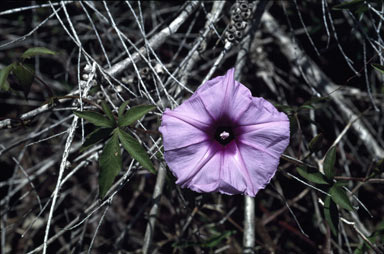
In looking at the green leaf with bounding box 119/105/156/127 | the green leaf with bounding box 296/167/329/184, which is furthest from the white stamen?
the green leaf with bounding box 296/167/329/184

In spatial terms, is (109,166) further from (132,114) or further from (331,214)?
(331,214)

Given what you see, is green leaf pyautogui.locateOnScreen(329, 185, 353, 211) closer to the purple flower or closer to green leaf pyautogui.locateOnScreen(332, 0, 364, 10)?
the purple flower

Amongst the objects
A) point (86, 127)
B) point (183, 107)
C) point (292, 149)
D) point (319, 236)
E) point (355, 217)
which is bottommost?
Result: point (319, 236)

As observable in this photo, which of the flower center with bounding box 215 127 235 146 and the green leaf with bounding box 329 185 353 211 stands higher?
the flower center with bounding box 215 127 235 146

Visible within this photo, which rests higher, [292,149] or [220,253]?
[292,149]

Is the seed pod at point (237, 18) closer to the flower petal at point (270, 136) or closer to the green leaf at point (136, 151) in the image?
the flower petal at point (270, 136)

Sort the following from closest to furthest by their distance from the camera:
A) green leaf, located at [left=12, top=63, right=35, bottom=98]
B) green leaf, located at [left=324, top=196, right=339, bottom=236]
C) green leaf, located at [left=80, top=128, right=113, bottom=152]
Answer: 1. green leaf, located at [left=80, top=128, right=113, bottom=152]
2. green leaf, located at [left=324, top=196, right=339, bottom=236]
3. green leaf, located at [left=12, top=63, right=35, bottom=98]

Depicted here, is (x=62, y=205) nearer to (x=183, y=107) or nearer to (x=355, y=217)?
(x=183, y=107)

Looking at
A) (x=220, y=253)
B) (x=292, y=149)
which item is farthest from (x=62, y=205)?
(x=292, y=149)
